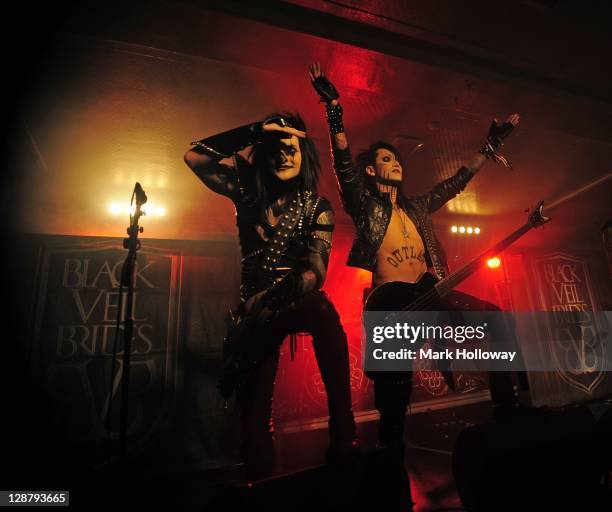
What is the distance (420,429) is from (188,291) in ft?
12.1

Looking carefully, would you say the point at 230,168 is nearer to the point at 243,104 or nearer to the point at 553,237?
the point at 243,104

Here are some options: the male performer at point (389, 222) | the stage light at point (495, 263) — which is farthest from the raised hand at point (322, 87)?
the stage light at point (495, 263)

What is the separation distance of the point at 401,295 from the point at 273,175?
1.27 metres

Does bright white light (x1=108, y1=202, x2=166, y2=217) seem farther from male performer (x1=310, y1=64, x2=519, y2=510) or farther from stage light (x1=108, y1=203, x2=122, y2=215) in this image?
male performer (x1=310, y1=64, x2=519, y2=510)

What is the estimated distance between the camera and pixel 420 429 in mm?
4746

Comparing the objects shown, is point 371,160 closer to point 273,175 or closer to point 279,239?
point 273,175

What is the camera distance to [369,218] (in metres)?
2.90

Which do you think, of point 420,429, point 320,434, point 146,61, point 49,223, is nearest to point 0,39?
point 146,61

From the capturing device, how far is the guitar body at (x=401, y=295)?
8.33 feet

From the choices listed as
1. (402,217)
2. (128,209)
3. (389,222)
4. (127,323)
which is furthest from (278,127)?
(128,209)

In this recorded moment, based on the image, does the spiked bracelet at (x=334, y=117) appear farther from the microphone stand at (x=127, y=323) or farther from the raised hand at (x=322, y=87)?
the microphone stand at (x=127, y=323)

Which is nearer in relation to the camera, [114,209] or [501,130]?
[501,130]

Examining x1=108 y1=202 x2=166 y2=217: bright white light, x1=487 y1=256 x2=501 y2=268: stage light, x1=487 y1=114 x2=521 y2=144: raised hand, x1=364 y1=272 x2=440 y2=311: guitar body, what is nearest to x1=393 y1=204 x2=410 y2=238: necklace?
x1=364 y1=272 x2=440 y2=311: guitar body

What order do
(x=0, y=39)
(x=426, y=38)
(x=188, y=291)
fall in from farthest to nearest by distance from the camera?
(x=188, y=291), (x=426, y=38), (x=0, y=39)
